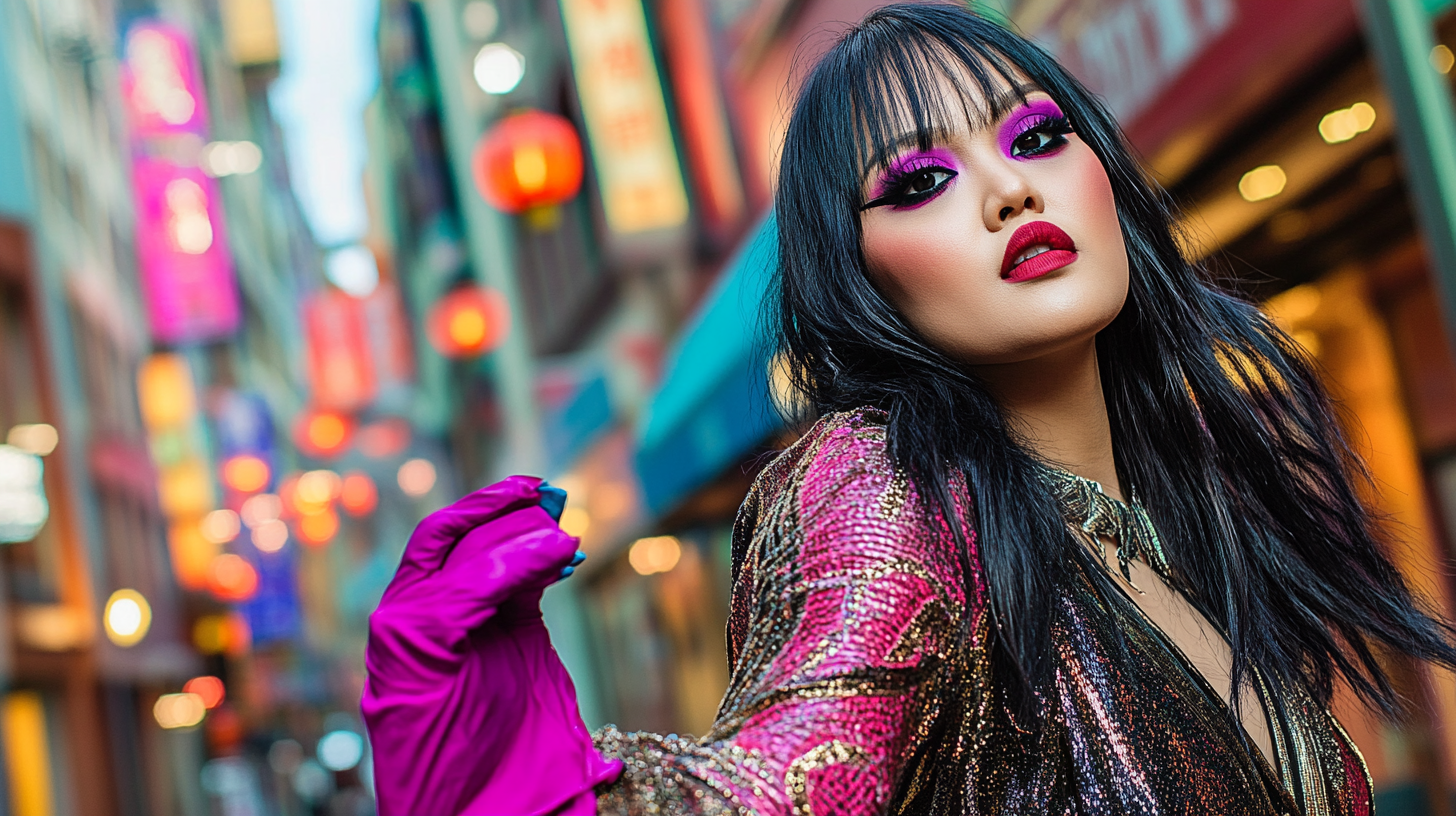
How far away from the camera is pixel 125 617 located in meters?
17.5

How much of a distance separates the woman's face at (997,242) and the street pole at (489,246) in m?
15.7

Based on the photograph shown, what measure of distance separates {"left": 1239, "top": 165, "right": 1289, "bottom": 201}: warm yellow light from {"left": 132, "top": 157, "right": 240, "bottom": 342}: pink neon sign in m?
18.6

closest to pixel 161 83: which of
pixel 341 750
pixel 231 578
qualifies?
pixel 231 578

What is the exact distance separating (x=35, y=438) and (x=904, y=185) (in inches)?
629

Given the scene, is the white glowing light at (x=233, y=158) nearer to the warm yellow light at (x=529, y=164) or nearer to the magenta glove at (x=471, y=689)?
the warm yellow light at (x=529, y=164)

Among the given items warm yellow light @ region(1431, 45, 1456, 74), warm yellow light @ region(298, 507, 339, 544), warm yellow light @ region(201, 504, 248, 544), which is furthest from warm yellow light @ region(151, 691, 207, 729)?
warm yellow light @ region(1431, 45, 1456, 74)

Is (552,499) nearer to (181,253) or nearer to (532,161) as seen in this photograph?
(532,161)

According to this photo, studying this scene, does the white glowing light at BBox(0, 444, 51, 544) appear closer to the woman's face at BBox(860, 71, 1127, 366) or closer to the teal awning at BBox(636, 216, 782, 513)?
the teal awning at BBox(636, 216, 782, 513)

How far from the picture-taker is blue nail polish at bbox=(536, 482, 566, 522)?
102 cm

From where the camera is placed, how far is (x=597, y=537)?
48.2 feet

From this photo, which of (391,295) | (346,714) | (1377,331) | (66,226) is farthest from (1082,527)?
(346,714)

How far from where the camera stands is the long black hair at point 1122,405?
109 centimetres

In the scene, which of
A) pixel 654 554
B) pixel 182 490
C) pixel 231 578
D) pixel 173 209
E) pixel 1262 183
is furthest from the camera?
pixel 231 578

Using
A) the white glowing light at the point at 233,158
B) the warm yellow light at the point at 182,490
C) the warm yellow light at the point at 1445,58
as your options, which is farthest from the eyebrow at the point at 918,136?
the white glowing light at the point at 233,158
